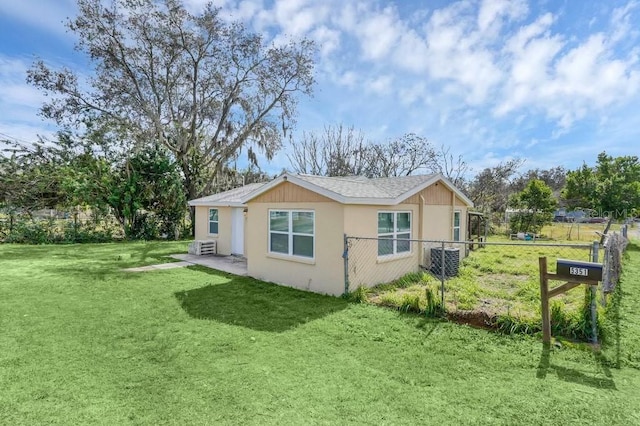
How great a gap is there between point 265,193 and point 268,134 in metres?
14.7

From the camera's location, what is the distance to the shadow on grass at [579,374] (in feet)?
12.3

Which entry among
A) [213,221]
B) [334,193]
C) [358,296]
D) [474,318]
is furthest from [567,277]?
[213,221]

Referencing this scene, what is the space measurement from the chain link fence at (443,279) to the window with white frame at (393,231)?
0.09 ft

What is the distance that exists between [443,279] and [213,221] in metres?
11.1

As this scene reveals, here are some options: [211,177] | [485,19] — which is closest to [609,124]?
[485,19]

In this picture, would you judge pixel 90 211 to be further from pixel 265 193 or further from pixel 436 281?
pixel 436 281

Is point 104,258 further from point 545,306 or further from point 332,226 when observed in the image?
point 545,306

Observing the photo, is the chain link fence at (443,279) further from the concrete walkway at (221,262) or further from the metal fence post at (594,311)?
the concrete walkway at (221,262)

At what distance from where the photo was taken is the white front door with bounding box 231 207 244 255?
13.4 m

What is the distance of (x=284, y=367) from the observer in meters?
4.16

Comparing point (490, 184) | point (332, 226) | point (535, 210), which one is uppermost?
point (490, 184)

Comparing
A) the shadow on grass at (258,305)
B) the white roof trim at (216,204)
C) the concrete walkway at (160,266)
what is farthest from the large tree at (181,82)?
the shadow on grass at (258,305)

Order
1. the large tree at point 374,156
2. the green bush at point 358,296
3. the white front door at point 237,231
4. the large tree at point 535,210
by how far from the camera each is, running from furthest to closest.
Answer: the large tree at point 374,156, the large tree at point 535,210, the white front door at point 237,231, the green bush at point 358,296

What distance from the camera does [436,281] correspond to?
28.3 feet
